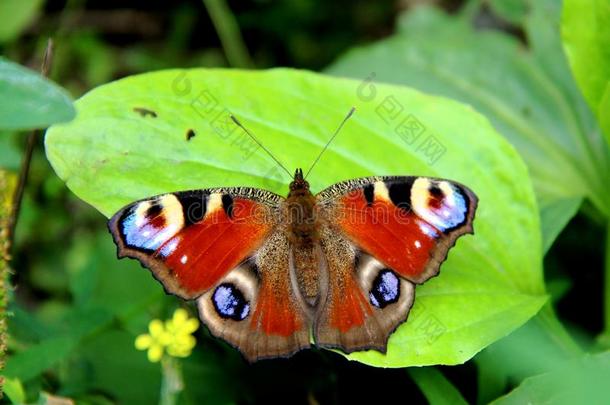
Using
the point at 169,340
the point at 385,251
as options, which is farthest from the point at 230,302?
the point at 385,251

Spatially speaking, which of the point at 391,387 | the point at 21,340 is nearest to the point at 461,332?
the point at 391,387

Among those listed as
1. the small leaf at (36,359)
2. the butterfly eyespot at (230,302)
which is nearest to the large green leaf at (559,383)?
the butterfly eyespot at (230,302)

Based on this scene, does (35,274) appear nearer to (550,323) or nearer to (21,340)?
(21,340)

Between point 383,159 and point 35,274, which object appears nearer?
point 383,159

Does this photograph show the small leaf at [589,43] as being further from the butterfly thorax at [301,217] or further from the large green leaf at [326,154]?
the butterfly thorax at [301,217]

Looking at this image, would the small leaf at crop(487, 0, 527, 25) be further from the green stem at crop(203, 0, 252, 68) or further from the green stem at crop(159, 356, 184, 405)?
the green stem at crop(159, 356, 184, 405)

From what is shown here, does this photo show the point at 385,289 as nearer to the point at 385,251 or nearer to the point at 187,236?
the point at 385,251

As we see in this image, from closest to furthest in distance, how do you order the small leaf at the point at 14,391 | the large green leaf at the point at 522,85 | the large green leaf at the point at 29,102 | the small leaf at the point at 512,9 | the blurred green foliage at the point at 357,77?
the large green leaf at the point at 29,102 → the small leaf at the point at 14,391 → the blurred green foliage at the point at 357,77 → the large green leaf at the point at 522,85 → the small leaf at the point at 512,9

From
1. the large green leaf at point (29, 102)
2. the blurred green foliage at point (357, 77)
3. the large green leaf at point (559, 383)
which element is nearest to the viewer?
the large green leaf at point (559, 383)
